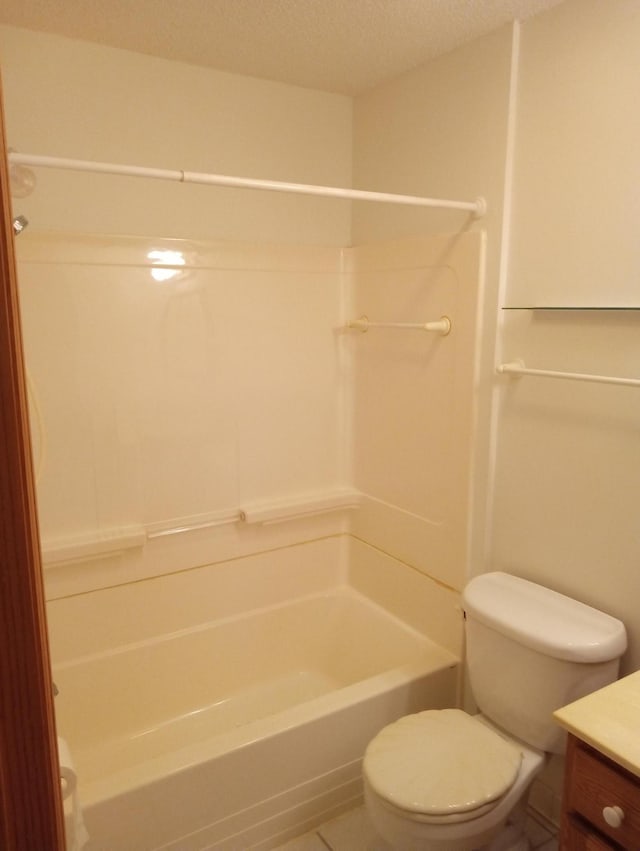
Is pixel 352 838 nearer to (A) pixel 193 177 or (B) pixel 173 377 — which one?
(B) pixel 173 377

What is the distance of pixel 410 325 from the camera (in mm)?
2164

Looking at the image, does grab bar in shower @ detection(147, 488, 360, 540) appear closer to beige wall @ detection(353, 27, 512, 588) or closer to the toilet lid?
beige wall @ detection(353, 27, 512, 588)

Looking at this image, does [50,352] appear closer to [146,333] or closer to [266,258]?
[146,333]

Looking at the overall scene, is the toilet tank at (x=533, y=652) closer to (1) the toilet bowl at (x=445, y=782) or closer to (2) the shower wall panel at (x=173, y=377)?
(1) the toilet bowl at (x=445, y=782)

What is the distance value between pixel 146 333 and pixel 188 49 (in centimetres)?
94

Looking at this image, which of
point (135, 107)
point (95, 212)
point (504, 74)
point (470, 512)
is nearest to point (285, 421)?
point (470, 512)

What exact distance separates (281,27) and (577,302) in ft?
3.91

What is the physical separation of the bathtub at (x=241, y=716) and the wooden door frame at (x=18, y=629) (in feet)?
3.78

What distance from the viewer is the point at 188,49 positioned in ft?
6.52

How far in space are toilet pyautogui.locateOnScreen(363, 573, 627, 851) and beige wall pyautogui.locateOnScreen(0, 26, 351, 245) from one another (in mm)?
1590

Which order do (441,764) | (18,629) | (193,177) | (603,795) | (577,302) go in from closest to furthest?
(18,629)
(603,795)
(193,177)
(441,764)
(577,302)

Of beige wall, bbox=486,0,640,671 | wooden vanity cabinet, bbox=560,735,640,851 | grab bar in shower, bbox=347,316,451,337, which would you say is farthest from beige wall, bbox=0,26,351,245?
wooden vanity cabinet, bbox=560,735,640,851

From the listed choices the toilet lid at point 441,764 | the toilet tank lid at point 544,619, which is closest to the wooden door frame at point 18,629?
the toilet lid at point 441,764

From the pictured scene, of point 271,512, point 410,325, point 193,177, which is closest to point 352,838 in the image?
point 271,512
